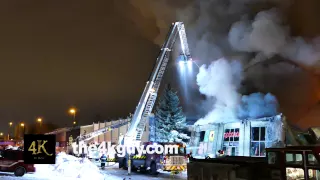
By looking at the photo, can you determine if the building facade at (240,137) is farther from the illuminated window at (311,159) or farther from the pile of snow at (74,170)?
the illuminated window at (311,159)

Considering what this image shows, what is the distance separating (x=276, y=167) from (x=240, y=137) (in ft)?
73.5

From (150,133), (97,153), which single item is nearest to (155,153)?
(97,153)

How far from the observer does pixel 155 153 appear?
2305 centimetres

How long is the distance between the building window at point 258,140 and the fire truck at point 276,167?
18764 mm

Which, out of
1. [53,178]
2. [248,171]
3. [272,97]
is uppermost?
[272,97]

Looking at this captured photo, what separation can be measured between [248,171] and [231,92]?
25.0 metres

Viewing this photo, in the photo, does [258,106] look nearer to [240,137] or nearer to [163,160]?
[240,137]

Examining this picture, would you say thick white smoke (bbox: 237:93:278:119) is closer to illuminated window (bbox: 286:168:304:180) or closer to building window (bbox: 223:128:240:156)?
building window (bbox: 223:128:240:156)

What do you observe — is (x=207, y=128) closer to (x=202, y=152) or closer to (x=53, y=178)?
(x=202, y=152)

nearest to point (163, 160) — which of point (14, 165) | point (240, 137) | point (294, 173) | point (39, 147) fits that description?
point (14, 165)

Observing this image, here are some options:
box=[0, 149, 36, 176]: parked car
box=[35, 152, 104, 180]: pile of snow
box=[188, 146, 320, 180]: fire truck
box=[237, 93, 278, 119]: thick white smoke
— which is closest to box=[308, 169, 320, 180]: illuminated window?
box=[188, 146, 320, 180]: fire truck

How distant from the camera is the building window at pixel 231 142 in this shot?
30.0m

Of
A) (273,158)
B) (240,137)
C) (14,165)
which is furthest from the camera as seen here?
(240,137)

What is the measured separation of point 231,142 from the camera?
99.9 ft
